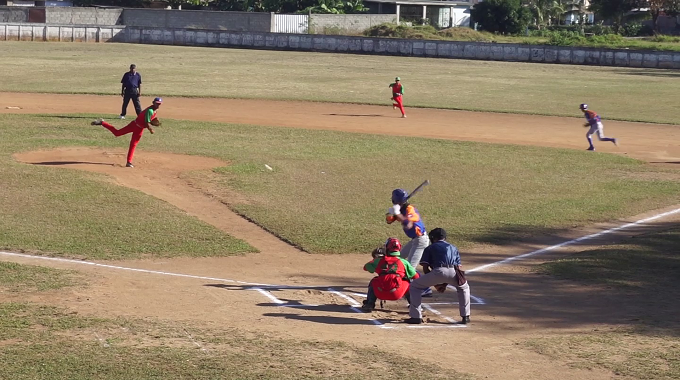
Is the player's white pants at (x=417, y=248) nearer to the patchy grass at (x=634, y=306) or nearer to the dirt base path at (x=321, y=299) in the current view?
the dirt base path at (x=321, y=299)

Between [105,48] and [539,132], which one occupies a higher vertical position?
[105,48]

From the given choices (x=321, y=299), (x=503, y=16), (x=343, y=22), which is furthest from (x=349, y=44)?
(x=321, y=299)

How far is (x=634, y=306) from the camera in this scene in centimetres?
1397

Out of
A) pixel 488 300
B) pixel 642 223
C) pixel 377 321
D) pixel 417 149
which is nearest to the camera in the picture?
pixel 377 321

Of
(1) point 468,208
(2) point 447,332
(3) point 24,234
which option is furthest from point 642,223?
(3) point 24,234

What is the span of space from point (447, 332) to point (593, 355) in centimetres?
210

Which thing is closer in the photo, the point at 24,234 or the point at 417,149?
the point at 24,234

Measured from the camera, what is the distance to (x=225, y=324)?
1219cm

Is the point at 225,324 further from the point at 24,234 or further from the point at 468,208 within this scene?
the point at 468,208

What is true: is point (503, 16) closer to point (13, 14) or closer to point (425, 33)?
point (425, 33)

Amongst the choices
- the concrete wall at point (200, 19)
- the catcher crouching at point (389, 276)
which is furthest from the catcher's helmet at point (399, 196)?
the concrete wall at point (200, 19)

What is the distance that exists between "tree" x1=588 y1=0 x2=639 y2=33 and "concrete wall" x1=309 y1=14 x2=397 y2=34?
26278 millimetres

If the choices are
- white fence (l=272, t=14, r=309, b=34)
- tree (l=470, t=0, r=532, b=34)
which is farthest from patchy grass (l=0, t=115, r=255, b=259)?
tree (l=470, t=0, r=532, b=34)

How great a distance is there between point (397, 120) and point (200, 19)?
53.8 m
